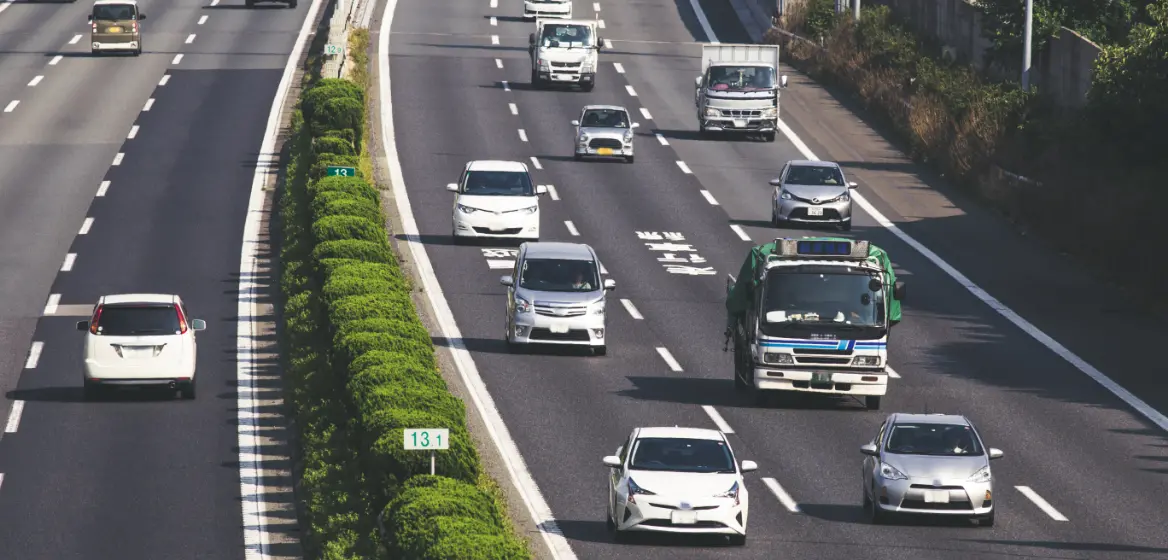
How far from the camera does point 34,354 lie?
1545 inches

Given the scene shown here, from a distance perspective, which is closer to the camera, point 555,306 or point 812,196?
point 555,306

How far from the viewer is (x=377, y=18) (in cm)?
9062

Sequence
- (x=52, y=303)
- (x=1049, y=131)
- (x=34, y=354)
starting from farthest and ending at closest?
1. (x=1049, y=131)
2. (x=52, y=303)
3. (x=34, y=354)

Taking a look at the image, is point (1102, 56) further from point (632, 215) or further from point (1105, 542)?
point (1105, 542)

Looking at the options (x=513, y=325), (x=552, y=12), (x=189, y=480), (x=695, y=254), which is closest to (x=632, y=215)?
(x=695, y=254)

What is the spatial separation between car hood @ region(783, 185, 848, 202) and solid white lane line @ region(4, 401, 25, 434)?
23.4 meters

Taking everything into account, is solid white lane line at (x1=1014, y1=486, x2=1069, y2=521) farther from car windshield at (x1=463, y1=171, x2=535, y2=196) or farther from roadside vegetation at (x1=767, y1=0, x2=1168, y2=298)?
car windshield at (x1=463, y1=171, x2=535, y2=196)

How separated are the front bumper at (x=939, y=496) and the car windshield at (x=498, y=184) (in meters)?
24.6

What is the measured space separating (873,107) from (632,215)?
1710cm

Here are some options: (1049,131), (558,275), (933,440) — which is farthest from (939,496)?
(1049,131)

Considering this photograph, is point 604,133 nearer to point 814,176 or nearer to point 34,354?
point 814,176

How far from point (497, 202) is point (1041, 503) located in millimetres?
23654

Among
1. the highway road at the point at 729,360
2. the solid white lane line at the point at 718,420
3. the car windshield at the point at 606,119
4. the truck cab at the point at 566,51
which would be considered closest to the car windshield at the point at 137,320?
the highway road at the point at 729,360

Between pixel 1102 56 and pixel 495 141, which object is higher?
pixel 1102 56
